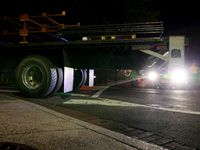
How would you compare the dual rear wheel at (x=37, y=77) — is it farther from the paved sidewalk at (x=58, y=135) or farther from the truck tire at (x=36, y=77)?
the paved sidewalk at (x=58, y=135)

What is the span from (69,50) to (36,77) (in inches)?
61.8

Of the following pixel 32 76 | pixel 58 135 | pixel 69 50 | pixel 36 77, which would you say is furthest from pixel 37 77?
pixel 58 135

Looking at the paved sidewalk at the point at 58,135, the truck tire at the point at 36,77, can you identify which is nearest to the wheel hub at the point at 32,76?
the truck tire at the point at 36,77

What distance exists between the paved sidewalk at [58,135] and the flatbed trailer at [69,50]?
287 centimetres

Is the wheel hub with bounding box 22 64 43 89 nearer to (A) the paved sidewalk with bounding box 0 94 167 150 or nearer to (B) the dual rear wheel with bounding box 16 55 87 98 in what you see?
(B) the dual rear wheel with bounding box 16 55 87 98

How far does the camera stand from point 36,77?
7.32 meters

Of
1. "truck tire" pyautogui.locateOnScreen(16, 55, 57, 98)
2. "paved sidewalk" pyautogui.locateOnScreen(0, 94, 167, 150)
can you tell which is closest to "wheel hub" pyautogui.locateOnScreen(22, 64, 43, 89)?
"truck tire" pyautogui.locateOnScreen(16, 55, 57, 98)

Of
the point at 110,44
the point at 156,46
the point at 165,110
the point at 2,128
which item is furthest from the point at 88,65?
the point at 2,128

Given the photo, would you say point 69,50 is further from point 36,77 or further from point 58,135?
point 58,135

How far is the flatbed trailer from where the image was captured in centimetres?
667

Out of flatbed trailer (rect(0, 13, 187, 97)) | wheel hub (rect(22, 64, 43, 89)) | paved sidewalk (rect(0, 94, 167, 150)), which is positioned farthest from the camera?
wheel hub (rect(22, 64, 43, 89))

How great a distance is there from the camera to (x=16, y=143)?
288cm

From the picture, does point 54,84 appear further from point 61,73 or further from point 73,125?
point 73,125

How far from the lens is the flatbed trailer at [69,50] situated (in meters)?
6.67
